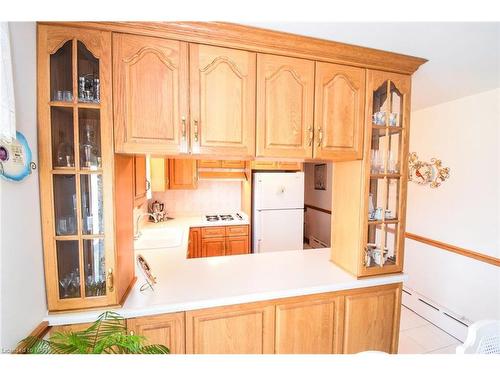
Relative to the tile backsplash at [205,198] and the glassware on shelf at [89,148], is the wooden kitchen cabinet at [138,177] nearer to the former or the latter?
the glassware on shelf at [89,148]

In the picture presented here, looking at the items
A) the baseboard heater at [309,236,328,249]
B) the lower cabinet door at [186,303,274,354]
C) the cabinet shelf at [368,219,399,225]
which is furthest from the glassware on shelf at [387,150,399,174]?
the baseboard heater at [309,236,328,249]

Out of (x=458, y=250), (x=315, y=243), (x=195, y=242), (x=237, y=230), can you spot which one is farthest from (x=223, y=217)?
(x=458, y=250)

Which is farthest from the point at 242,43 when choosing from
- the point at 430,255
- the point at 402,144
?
the point at 430,255

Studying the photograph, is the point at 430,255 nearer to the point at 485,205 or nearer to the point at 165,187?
the point at 485,205

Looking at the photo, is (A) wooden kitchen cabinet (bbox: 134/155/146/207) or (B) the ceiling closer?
(B) the ceiling

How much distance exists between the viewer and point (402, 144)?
1.41 m

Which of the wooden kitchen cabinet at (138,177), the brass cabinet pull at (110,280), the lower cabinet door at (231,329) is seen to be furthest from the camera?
the wooden kitchen cabinet at (138,177)

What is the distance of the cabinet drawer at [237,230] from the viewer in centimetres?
308

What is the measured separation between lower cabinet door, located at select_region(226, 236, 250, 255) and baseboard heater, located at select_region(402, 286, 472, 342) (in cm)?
205

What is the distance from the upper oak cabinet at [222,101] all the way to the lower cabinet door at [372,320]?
124 cm

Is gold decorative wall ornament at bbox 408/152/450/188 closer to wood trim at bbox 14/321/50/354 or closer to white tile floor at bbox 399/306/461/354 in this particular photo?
white tile floor at bbox 399/306/461/354

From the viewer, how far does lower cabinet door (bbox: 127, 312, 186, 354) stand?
1.07 meters

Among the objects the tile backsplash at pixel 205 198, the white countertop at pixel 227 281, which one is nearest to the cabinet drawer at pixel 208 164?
the tile backsplash at pixel 205 198
